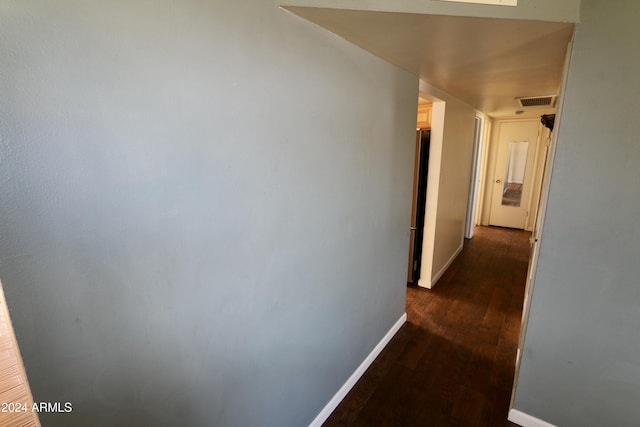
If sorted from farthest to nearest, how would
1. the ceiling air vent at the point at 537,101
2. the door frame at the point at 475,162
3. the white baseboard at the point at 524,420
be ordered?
1. the door frame at the point at 475,162
2. the ceiling air vent at the point at 537,101
3. the white baseboard at the point at 524,420

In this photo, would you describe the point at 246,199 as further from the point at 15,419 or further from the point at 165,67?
the point at 15,419

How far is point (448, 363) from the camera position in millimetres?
2191

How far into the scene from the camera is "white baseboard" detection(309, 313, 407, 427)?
1.70 m

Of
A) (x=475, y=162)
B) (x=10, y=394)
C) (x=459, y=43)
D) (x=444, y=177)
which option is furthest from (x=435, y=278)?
(x=10, y=394)

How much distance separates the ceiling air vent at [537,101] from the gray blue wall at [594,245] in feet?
6.72

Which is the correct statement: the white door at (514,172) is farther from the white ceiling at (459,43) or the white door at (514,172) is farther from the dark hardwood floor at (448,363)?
the white ceiling at (459,43)

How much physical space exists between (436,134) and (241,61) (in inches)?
98.1

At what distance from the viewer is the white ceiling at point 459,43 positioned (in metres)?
1.19

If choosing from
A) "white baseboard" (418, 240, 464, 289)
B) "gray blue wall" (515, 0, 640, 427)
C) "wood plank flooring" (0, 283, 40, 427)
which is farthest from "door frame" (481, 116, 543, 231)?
"wood plank flooring" (0, 283, 40, 427)

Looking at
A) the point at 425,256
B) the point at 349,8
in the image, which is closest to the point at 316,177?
the point at 349,8

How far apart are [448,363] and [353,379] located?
78 cm

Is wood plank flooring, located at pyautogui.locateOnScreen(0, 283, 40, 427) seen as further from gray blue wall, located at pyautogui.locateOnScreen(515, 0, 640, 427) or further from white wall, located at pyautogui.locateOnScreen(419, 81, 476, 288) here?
white wall, located at pyautogui.locateOnScreen(419, 81, 476, 288)

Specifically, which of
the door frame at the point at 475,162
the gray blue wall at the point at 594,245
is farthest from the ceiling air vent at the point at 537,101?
the gray blue wall at the point at 594,245

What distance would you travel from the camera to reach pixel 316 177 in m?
1.37
